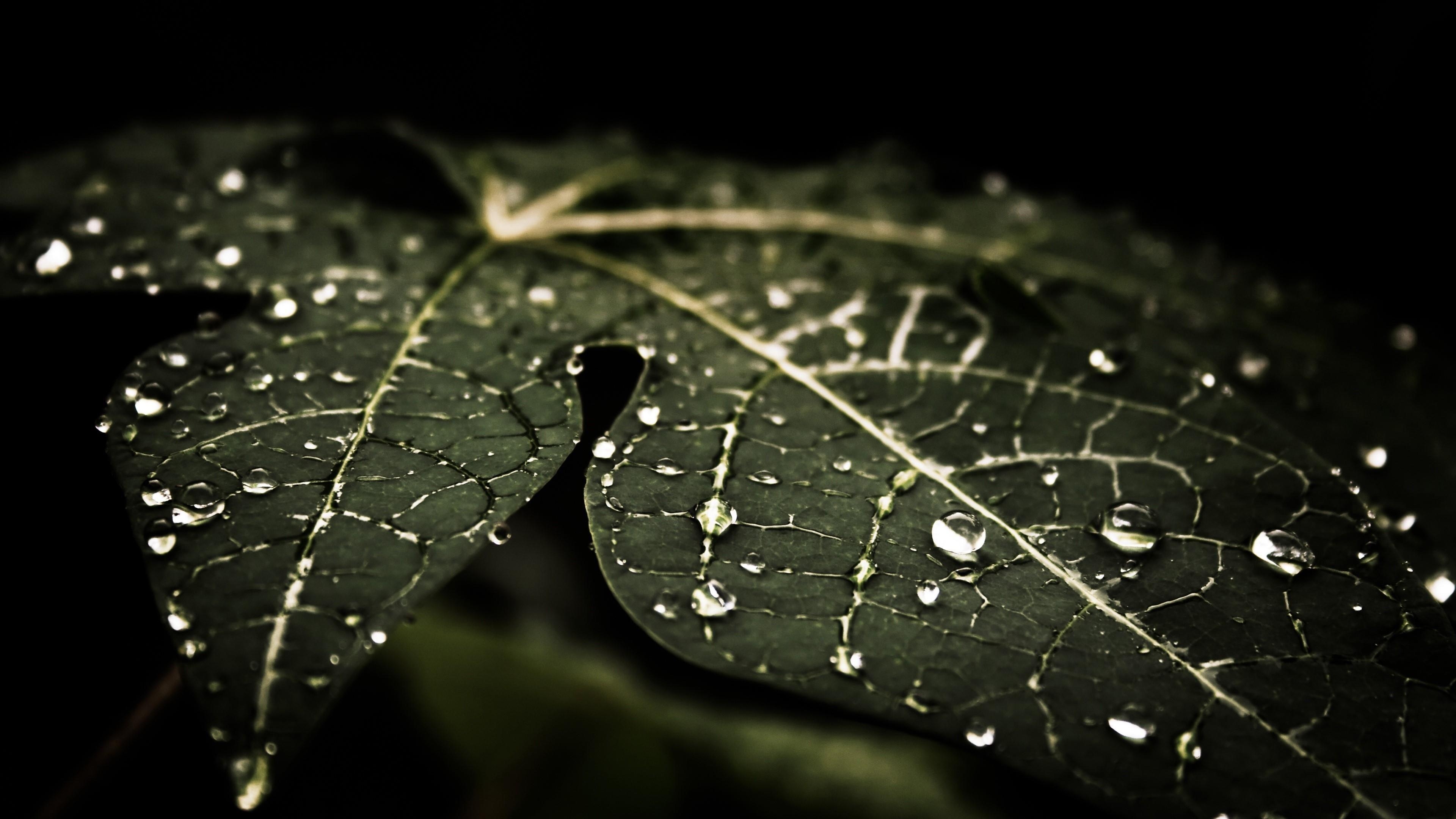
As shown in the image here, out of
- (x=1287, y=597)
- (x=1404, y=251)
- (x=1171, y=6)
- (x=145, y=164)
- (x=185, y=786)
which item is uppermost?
(x=1171, y=6)

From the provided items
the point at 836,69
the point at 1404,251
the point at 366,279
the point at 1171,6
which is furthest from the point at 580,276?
the point at 1404,251

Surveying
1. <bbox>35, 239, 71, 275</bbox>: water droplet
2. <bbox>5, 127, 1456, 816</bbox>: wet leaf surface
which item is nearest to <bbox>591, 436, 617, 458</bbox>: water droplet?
<bbox>5, 127, 1456, 816</bbox>: wet leaf surface

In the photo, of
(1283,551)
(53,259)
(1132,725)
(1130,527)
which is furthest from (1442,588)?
(53,259)

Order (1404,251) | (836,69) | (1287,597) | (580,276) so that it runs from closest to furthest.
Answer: (1287,597)
(580,276)
(1404,251)
(836,69)

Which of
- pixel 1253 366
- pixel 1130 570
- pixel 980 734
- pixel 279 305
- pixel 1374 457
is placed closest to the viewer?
pixel 980 734

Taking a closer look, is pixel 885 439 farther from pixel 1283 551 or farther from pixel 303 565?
pixel 303 565

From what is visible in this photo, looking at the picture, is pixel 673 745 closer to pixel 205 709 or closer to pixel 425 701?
pixel 425 701

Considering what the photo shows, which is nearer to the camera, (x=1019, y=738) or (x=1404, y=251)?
(x=1019, y=738)
